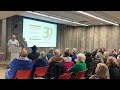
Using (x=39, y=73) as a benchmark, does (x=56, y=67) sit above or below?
above

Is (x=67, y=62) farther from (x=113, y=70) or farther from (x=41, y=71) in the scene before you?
(x=113, y=70)

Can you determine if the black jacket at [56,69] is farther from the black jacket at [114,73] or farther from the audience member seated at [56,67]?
the black jacket at [114,73]

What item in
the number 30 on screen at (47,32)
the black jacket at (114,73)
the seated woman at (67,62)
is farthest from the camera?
the number 30 on screen at (47,32)

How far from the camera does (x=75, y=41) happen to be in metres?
20.6

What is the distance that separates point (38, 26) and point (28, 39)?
151 cm

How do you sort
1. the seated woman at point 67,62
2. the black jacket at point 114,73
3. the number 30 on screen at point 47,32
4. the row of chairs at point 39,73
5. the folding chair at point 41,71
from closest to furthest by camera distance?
the black jacket at point 114,73, the row of chairs at point 39,73, the folding chair at point 41,71, the seated woman at point 67,62, the number 30 on screen at point 47,32

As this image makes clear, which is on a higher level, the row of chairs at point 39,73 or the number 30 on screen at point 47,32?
the number 30 on screen at point 47,32

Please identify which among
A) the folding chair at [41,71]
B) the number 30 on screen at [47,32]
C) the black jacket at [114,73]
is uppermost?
the number 30 on screen at [47,32]

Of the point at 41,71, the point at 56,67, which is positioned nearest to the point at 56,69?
the point at 56,67

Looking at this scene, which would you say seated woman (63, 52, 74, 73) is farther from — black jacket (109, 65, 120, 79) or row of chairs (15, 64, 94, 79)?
black jacket (109, 65, 120, 79)

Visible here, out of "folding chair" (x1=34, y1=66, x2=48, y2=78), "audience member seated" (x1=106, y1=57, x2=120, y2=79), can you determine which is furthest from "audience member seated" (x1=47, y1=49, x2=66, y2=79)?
"audience member seated" (x1=106, y1=57, x2=120, y2=79)

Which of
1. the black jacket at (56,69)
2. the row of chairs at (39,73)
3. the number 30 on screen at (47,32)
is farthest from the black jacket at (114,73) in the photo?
the number 30 on screen at (47,32)
